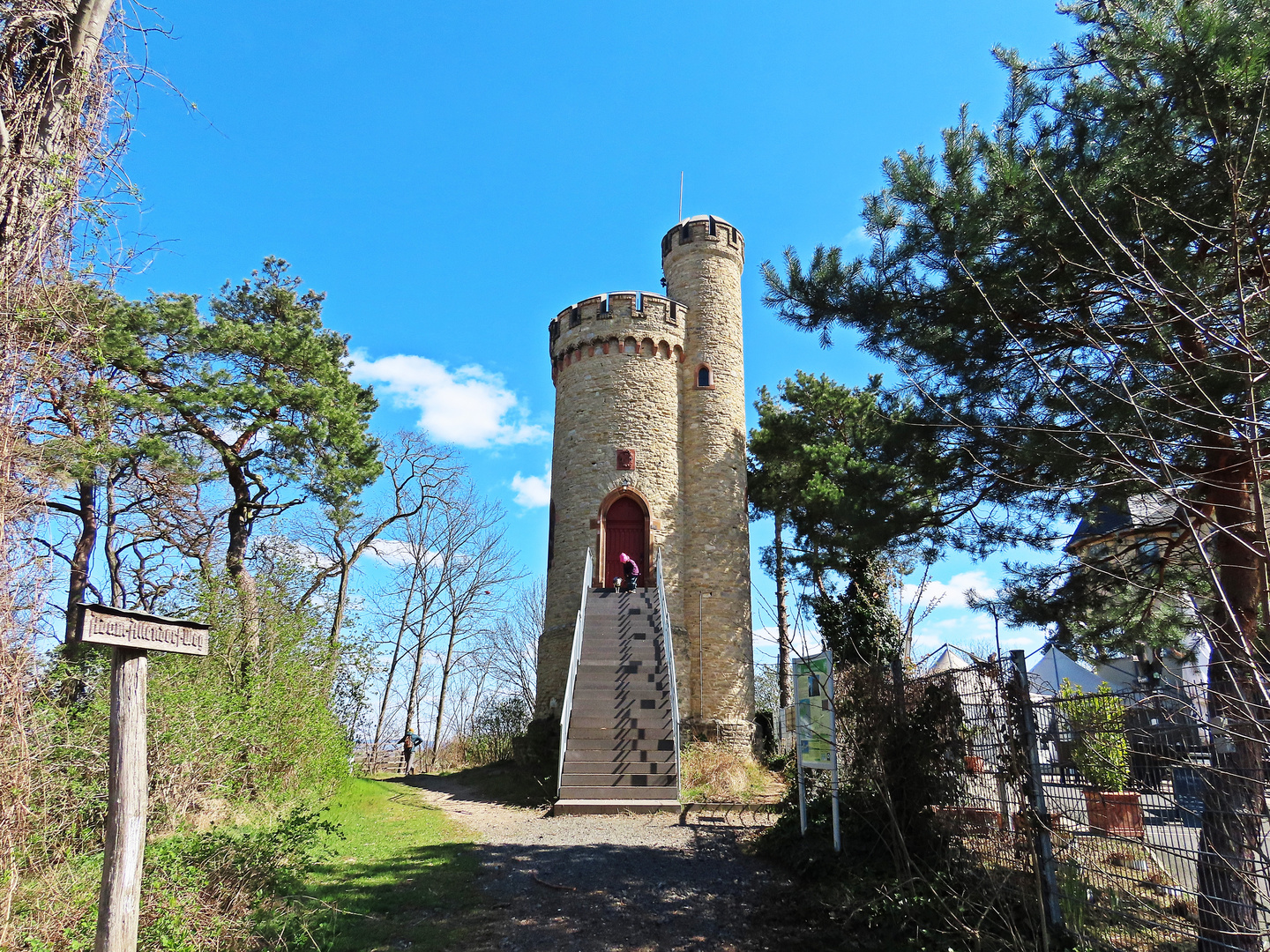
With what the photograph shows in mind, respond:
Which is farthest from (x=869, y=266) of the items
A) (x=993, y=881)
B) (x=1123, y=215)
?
(x=993, y=881)

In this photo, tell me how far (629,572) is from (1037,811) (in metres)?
11.6

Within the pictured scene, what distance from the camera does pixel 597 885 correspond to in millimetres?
6609

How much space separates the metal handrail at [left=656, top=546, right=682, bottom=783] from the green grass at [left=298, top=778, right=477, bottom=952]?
322 cm

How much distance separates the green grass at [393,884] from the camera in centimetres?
536

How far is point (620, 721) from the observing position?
11.6 meters

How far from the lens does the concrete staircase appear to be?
33.9ft

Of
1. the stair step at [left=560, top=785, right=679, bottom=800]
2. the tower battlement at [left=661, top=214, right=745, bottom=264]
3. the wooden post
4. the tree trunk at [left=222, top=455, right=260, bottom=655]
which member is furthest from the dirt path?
the tower battlement at [left=661, top=214, right=745, bottom=264]

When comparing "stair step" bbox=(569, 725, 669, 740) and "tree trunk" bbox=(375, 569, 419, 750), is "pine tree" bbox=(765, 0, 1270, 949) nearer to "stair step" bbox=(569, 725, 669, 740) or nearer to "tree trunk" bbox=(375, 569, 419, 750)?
"stair step" bbox=(569, 725, 669, 740)

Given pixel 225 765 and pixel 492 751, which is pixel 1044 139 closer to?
pixel 225 765

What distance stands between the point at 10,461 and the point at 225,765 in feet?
15.3

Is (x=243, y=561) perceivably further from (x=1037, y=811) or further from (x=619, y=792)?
(x=1037, y=811)

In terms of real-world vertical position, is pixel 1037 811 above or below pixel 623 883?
above

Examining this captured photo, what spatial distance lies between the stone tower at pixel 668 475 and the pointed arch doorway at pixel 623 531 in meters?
0.03

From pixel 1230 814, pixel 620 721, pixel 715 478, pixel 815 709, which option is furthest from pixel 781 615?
pixel 1230 814
